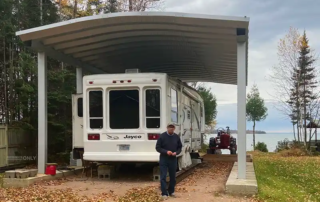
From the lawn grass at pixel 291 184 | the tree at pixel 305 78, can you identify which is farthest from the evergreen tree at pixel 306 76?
the lawn grass at pixel 291 184

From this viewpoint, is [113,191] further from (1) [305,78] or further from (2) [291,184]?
(1) [305,78]

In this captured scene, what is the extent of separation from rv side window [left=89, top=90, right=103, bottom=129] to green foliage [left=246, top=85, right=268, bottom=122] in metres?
26.8

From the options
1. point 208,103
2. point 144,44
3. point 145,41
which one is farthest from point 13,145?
point 208,103

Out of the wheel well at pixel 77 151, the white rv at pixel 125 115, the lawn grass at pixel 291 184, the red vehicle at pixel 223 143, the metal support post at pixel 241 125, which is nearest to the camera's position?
the lawn grass at pixel 291 184

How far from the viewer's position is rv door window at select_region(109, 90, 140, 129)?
10086mm

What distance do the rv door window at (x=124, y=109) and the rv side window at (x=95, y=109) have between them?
28cm

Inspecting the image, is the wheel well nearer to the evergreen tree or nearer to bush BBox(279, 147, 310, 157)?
bush BBox(279, 147, 310, 157)

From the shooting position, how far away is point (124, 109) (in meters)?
10.2

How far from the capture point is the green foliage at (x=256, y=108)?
35156mm

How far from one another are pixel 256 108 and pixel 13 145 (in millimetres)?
24994

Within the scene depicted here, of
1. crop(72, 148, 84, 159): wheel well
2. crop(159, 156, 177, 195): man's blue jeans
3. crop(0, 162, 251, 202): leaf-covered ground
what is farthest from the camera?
crop(72, 148, 84, 159): wheel well

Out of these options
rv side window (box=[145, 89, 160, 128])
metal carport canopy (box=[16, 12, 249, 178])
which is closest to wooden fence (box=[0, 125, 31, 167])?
metal carport canopy (box=[16, 12, 249, 178])

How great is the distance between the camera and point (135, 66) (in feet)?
51.2

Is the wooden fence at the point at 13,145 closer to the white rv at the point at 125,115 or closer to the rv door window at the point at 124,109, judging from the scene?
the white rv at the point at 125,115
